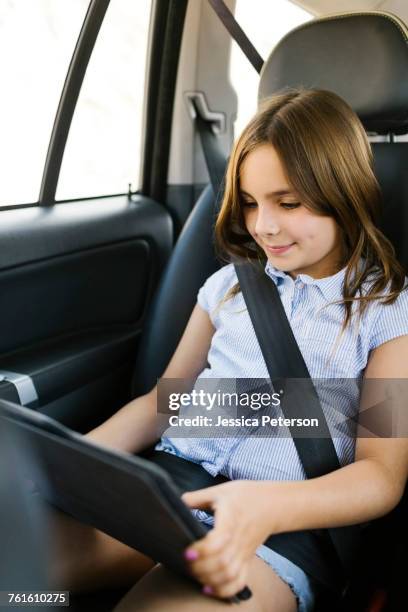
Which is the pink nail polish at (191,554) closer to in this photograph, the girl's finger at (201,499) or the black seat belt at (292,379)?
the girl's finger at (201,499)

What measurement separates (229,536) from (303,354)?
1.66 ft

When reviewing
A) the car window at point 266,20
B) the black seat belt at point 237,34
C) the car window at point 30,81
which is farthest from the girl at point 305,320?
the car window at point 266,20

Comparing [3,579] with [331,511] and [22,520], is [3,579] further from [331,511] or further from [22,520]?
[331,511]

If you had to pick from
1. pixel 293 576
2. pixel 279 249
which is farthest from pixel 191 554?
pixel 279 249

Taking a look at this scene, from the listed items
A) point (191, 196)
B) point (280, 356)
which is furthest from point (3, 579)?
point (191, 196)

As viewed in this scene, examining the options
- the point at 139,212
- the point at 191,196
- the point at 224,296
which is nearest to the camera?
the point at 224,296

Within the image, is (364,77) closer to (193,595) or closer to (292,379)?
(292,379)

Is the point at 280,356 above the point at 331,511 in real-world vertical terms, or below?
above

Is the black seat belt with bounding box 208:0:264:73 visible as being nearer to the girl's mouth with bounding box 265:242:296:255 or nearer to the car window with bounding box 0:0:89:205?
the car window with bounding box 0:0:89:205

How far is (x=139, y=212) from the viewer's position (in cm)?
197

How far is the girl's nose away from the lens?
116 cm

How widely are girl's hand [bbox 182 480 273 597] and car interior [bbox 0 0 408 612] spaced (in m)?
0.31

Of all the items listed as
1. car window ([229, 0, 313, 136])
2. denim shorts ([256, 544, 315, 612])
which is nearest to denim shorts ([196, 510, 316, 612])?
denim shorts ([256, 544, 315, 612])

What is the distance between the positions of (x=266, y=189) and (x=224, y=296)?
290 millimetres
